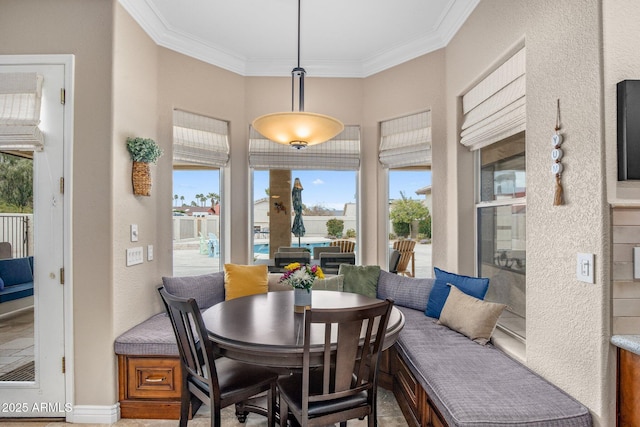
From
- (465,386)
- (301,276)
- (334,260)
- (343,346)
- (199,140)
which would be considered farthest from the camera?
(334,260)

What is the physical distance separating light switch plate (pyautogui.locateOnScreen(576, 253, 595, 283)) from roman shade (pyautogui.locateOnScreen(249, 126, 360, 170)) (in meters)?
2.52

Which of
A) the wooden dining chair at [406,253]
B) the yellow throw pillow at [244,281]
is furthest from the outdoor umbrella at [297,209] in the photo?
the wooden dining chair at [406,253]

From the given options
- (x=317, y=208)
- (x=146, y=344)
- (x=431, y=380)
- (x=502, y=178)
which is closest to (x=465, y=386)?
(x=431, y=380)

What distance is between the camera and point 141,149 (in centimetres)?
272

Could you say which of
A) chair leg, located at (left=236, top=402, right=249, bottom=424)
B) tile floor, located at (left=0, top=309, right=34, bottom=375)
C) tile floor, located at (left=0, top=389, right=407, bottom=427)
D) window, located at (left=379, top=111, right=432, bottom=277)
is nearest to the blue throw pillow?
window, located at (left=379, top=111, right=432, bottom=277)

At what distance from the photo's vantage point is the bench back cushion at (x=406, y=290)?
3.14 metres

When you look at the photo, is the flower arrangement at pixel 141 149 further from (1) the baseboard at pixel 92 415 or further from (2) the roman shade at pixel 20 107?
(1) the baseboard at pixel 92 415

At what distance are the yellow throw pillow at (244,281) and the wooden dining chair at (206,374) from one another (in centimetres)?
115

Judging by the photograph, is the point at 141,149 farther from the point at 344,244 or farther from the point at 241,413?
the point at 344,244

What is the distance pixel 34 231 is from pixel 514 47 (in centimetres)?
351

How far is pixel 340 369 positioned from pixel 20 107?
2.82 m

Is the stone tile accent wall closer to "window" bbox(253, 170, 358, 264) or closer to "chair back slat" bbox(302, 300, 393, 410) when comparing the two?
"chair back slat" bbox(302, 300, 393, 410)

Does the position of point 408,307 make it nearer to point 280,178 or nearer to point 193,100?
point 280,178

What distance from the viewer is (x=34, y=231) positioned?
2.48m
